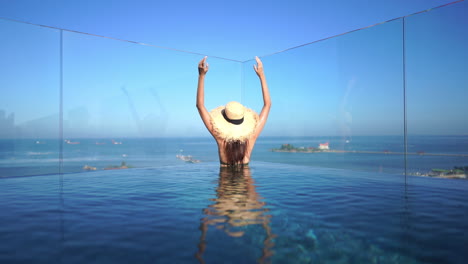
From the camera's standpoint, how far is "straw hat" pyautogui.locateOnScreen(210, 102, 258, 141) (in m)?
5.28

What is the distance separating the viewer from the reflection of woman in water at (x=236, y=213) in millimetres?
1772

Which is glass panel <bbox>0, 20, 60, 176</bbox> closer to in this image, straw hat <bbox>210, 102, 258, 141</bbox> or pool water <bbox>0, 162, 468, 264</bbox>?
pool water <bbox>0, 162, 468, 264</bbox>

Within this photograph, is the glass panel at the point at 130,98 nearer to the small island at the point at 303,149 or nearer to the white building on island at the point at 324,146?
the small island at the point at 303,149

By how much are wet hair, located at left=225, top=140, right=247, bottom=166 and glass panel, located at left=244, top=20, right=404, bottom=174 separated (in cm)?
116

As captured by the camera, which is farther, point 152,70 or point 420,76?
point 152,70

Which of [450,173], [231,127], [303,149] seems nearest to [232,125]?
[231,127]

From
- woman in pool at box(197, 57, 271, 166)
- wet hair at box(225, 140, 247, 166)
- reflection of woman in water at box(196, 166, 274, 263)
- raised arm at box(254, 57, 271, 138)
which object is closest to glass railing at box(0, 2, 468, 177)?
raised arm at box(254, 57, 271, 138)

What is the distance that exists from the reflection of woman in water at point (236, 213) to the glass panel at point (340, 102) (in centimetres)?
264

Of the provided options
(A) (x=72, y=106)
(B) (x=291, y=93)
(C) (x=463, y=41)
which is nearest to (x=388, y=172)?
(C) (x=463, y=41)

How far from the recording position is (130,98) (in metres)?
5.97

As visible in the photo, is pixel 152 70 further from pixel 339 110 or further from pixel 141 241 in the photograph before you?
pixel 141 241

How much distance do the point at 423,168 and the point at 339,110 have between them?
65.1 inches

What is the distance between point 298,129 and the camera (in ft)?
21.4

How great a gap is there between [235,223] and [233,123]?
11.3 ft
